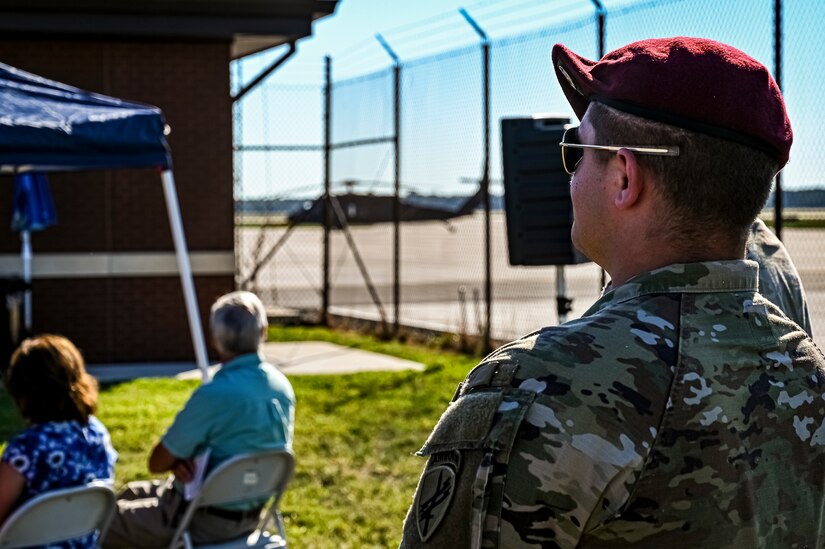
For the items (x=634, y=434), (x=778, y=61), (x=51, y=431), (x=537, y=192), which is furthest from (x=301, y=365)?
(x=634, y=434)

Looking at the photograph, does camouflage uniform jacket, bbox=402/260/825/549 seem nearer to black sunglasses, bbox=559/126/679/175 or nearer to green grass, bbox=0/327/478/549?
black sunglasses, bbox=559/126/679/175

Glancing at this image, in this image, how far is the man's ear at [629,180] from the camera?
149 cm

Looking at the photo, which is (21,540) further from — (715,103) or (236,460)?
(715,103)

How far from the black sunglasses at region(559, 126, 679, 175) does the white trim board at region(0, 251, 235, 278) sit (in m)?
10.8

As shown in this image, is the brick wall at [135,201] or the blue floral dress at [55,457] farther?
the brick wall at [135,201]

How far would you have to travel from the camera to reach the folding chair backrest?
4.49 meters

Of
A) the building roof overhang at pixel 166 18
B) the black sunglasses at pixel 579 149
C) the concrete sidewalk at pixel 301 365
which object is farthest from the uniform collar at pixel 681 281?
the building roof overhang at pixel 166 18

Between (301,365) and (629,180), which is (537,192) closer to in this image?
(629,180)

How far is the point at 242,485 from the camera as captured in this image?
4598 millimetres

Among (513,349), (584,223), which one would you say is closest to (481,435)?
(513,349)

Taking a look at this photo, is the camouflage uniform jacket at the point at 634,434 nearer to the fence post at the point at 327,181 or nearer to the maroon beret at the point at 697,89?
the maroon beret at the point at 697,89

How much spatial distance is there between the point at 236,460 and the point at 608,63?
10.6 feet

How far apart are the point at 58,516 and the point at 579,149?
296cm

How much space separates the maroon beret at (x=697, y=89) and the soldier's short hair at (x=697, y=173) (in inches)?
0.5
